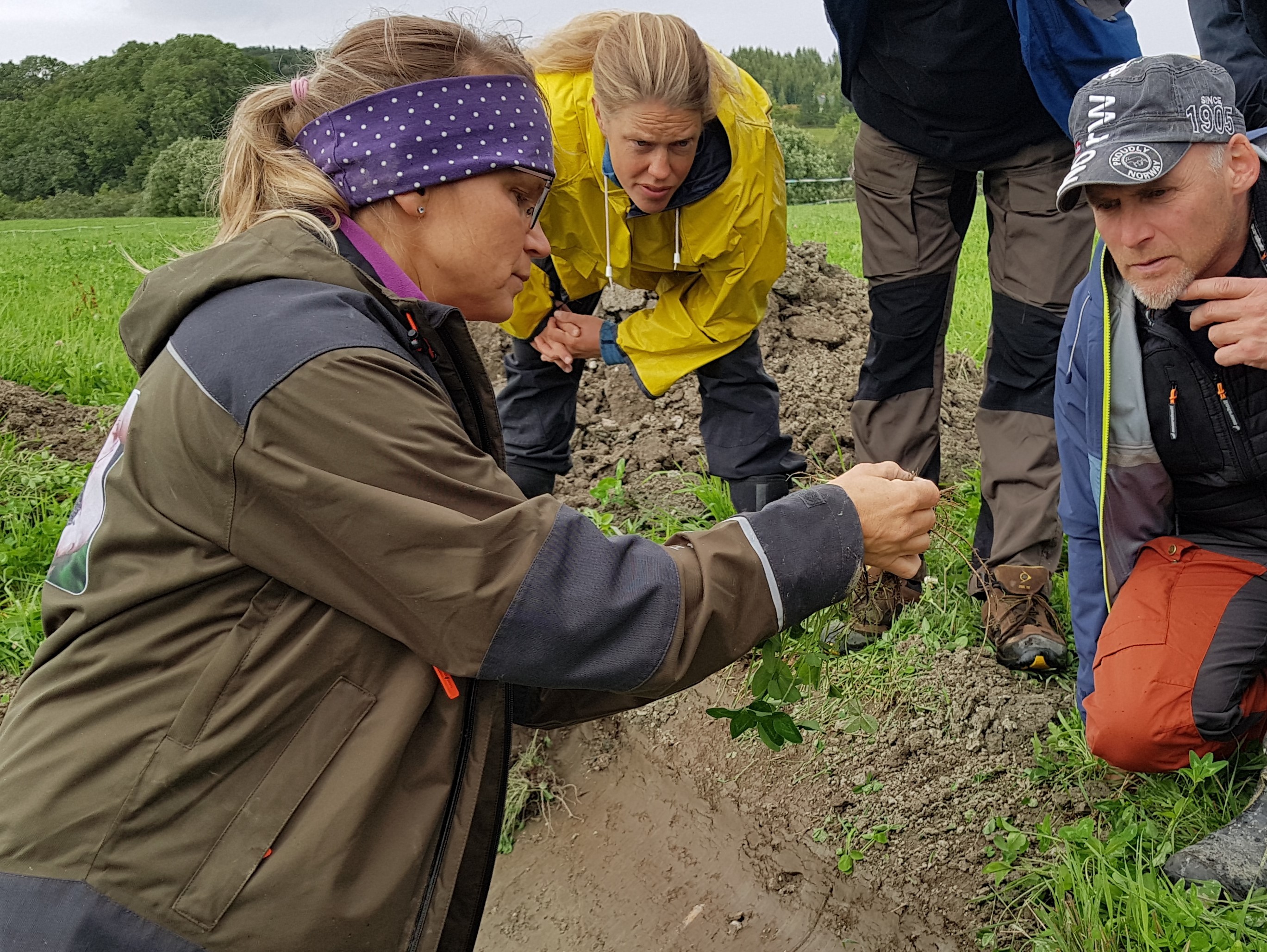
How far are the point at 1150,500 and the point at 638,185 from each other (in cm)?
170

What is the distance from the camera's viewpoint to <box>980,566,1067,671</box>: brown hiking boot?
121 inches

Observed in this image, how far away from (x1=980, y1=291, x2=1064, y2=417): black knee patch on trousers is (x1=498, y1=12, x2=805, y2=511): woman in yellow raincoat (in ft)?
2.43

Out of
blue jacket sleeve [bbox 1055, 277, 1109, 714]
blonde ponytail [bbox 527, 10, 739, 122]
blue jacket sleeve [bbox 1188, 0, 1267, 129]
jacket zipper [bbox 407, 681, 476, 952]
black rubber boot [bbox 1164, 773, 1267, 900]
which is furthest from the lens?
blue jacket sleeve [bbox 1188, 0, 1267, 129]

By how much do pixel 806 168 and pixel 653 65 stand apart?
1426 inches

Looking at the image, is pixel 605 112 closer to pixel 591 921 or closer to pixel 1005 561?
pixel 1005 561

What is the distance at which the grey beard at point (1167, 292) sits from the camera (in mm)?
2475

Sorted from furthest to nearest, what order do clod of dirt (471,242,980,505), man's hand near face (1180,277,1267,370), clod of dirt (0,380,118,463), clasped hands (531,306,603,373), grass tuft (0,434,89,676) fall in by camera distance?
1. clod of dirt (0,380,118,463)
2. clod of dirt (471,242,980,505)
3. grass tuft (0,434,89,676)
4. clasped hands (531,306,603,373)
5. man's hand near face (1180,277,1267,370)

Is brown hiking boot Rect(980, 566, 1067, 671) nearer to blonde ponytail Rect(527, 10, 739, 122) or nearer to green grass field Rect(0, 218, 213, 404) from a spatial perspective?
blonde ponytail Rect(527, 10, 739, 122)

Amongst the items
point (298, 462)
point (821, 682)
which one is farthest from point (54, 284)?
point (298, 462)

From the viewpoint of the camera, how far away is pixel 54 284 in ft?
32.9

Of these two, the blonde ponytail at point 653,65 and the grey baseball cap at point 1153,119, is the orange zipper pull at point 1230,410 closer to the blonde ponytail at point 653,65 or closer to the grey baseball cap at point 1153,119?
the grey baseball cap at point 1153,119

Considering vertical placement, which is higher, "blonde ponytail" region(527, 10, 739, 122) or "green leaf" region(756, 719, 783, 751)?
"blonde ponytail" region(527, 10, 739, 122)

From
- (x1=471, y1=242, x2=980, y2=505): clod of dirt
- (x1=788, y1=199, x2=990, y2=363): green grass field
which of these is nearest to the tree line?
(x1=788, y1=199, x2=990, y2=363): green grass field

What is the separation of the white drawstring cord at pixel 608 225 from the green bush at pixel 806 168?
32.0 meters
